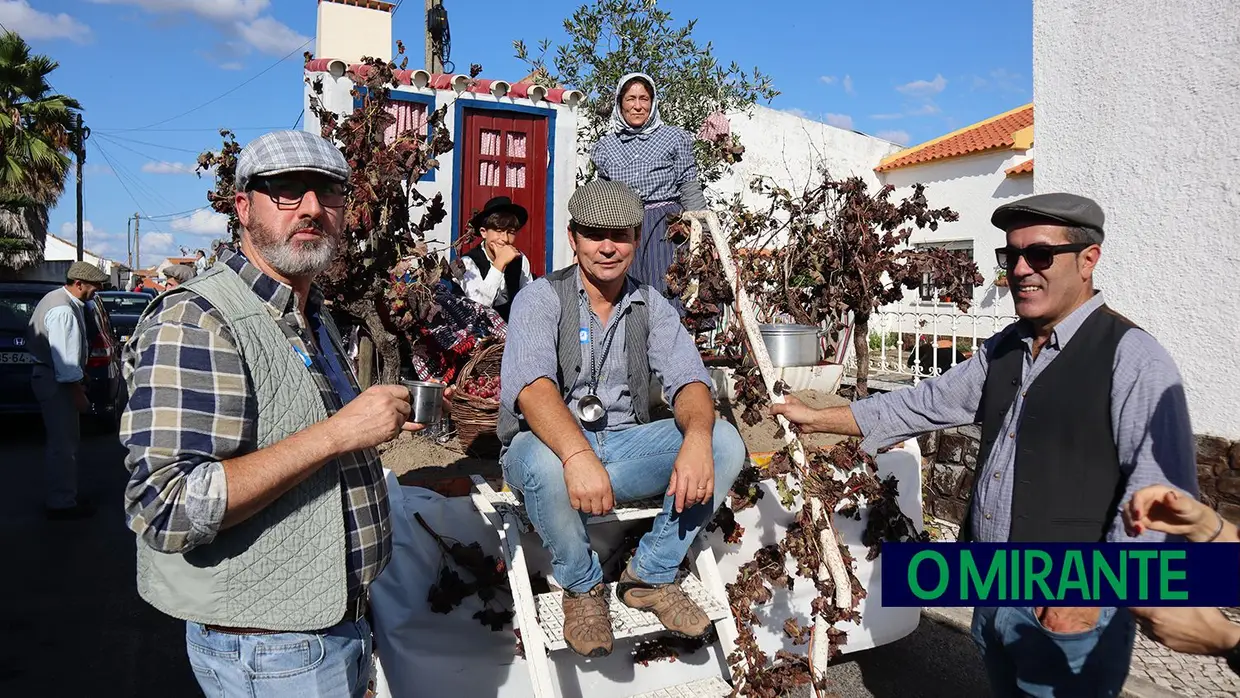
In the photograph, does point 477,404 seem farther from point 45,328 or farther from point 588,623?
point 45,328

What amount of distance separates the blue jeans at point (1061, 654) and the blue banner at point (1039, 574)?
102 millimetres

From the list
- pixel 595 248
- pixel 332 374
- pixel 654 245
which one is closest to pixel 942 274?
pixel 654 245

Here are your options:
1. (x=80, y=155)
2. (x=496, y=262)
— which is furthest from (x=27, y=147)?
(x=496, y=262)

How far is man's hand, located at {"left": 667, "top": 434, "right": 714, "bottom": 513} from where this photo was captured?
2.57 m

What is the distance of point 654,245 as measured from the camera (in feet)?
15.8

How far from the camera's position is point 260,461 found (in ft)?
5.15

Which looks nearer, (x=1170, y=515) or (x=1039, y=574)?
(x=1170, y=515)

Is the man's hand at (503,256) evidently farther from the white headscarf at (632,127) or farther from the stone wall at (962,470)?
the stone wall at (962,470)

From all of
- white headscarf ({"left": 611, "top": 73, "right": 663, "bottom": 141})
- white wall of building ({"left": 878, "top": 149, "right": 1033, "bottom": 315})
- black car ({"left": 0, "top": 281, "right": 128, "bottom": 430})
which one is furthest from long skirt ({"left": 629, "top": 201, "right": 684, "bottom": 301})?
white wall of building ({"left": 878, "top": 149, "right": 1033, "bottom": 315})

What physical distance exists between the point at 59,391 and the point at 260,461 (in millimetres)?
5993

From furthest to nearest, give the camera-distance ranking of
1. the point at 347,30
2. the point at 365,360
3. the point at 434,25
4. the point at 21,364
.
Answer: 1. the point at 434,25
2. the point at 347,30
3. the point at 21,364
4. the point at 365,360

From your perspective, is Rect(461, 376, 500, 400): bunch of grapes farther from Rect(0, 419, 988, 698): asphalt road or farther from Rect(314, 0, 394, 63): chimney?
Rect(314, 0, 394, 63): chimney

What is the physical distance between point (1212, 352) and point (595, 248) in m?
4.47

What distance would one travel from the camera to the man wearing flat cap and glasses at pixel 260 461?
5.02ft
